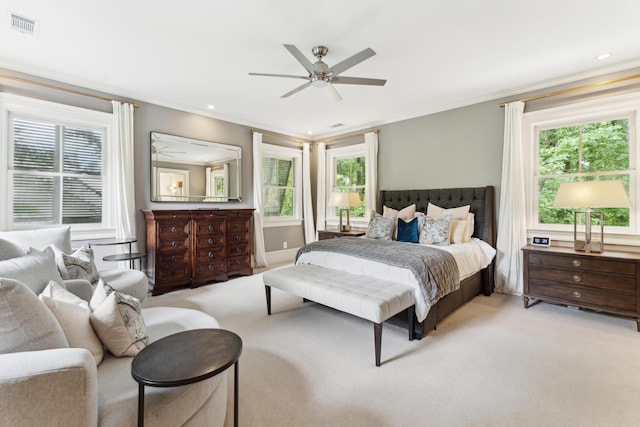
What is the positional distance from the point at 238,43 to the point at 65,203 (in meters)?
2.99

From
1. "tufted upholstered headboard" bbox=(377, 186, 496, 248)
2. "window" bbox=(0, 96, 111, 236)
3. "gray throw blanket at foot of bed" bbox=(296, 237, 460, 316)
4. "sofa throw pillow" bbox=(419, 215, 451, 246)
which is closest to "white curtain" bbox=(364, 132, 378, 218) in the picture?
"tufted upholstered headboard" bbox=(377, 186, 496, 248)

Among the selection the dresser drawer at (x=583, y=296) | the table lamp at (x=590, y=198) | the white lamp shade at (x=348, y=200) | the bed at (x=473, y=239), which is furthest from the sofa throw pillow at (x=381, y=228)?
the table lamp at (x=590, y=198)

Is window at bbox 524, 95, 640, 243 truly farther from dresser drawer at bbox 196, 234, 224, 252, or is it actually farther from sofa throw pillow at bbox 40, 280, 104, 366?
sofa throw pillow at bbox 40, 280, 104, 366

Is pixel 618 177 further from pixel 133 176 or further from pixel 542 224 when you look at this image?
pixel 133 176

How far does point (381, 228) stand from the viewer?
14.0ft

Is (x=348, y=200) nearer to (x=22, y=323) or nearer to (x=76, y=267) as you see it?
(x=76, y=267)

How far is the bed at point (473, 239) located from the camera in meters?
2.75

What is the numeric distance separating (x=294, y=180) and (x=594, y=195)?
189 inches

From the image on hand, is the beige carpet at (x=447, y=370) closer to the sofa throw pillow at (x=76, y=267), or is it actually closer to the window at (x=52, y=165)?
the sofa throw pillow at (x=76, y=267)

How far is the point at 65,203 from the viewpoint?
3564mm

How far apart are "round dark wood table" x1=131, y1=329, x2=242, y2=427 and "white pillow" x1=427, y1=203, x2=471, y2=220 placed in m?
3.59

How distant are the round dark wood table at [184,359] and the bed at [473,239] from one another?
1817 millimetres

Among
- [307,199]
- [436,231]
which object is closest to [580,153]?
[436,231]

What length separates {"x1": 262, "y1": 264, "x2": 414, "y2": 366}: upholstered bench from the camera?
7.28 ft
